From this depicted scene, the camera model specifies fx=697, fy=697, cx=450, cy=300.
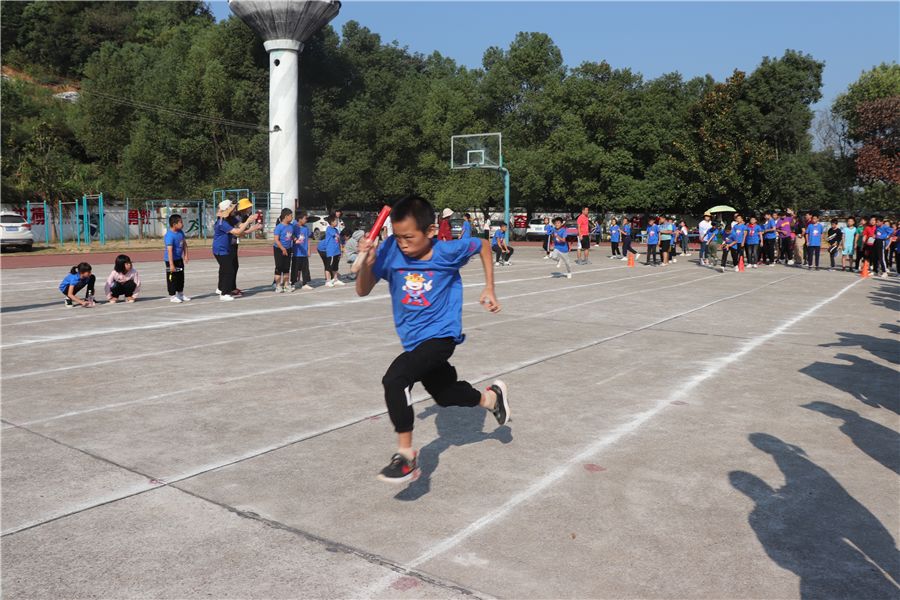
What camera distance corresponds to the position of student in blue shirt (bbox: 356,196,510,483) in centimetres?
415

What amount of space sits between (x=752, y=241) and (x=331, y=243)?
50.9 feet

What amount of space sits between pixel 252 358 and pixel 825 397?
19.8ft

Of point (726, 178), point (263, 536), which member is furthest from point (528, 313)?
point (726, 178)

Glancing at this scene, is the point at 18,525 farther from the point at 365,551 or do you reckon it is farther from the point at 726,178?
the point at 726,178

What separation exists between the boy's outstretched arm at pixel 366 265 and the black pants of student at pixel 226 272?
10.0m

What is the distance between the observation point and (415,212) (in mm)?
4238

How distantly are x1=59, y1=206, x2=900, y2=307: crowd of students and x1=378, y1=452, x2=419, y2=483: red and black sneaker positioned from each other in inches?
199

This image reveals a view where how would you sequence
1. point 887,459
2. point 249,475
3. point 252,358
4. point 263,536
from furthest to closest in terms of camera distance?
1. point 252,358
2. point 887,459
3. point 249,475
4. point 263,536

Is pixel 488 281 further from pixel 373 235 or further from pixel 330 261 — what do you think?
pixel 330 261

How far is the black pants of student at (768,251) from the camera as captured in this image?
25.5 m

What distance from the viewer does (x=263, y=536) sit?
11.8ft

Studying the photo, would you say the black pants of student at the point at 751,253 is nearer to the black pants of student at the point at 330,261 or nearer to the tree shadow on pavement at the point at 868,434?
the black pants of student at the point at 330,261

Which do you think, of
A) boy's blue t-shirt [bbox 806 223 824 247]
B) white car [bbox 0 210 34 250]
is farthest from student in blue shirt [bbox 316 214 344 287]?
white car [bbox 0 210 34 250]

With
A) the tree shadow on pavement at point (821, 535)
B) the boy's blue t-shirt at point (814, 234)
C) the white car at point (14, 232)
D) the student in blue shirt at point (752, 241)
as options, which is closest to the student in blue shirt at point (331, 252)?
the tree shadow on pavement at point (821, 535)
